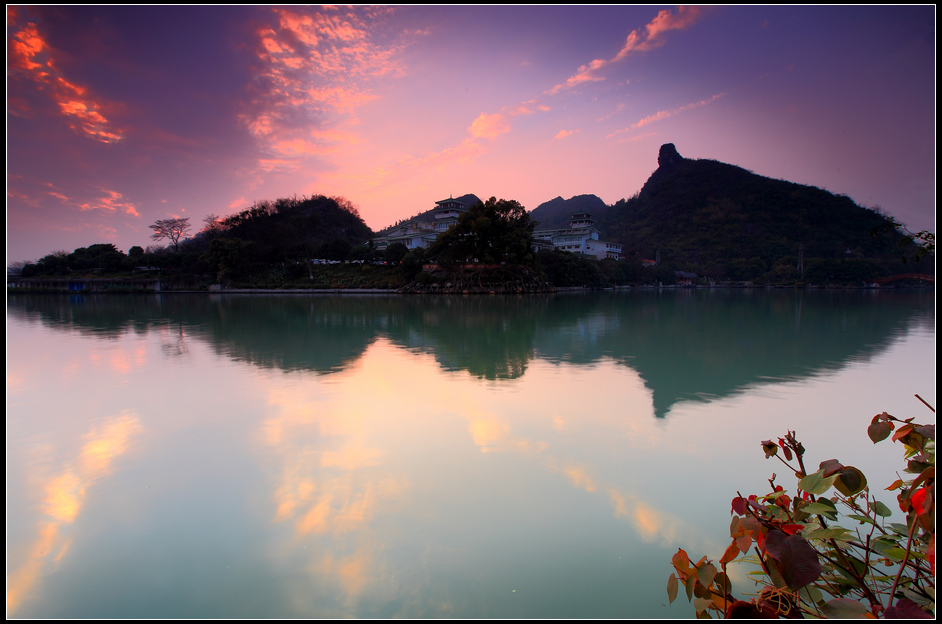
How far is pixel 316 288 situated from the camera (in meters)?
32.9

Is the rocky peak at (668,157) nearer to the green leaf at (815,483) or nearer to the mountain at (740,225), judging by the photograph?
the mountain at (740,225)

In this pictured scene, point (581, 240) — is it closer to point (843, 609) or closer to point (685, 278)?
point (685, 278)

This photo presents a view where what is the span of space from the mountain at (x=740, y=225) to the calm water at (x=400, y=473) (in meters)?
49.7

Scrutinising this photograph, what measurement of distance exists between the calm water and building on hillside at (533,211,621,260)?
43767mm

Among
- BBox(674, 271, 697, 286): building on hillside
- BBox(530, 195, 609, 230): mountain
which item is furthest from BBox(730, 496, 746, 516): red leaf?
BBox(530, 195, 609, 230): mountain

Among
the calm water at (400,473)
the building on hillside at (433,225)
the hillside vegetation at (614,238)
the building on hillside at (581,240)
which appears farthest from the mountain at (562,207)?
the calm water at (400,473)

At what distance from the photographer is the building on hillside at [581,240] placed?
1965 inches

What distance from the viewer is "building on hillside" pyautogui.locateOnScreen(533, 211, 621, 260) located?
49.9 metres

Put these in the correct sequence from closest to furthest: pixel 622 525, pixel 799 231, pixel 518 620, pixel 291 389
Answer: pixel 518 620
pixel 622 525
pixel 291 389
pixel 799 231

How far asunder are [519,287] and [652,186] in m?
72.8

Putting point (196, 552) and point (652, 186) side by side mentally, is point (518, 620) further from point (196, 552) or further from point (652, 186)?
point (652, 186)

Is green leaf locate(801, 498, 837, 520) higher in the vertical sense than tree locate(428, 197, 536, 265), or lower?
lower

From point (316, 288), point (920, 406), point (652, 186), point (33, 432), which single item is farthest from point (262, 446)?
point (652, 186)

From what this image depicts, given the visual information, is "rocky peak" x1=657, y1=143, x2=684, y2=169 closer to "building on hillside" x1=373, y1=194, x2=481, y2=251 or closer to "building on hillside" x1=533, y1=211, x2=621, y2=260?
"building on hillside" x1=533, y1=211, x2=621, y2=260
